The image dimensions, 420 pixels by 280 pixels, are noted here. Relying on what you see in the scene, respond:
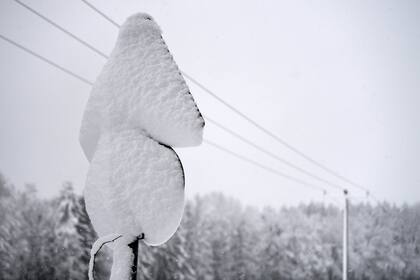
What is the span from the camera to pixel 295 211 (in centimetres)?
4378

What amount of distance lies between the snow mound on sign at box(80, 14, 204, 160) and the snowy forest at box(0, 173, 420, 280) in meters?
23.0

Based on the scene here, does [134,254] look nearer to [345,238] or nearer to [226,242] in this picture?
[345,238]

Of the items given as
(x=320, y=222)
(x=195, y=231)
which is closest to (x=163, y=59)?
(x=195, y=231)

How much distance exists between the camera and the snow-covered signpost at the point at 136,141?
1.56 metres

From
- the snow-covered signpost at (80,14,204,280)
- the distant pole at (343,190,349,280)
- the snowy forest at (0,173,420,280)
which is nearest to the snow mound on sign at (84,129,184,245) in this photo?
the snow-covered signpost at (80,14,204,280)

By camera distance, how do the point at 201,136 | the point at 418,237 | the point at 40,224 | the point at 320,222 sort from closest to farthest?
1. the point at 201,136
2. the point at 40,224
3. the point at 418,237
4. the point at 320,222

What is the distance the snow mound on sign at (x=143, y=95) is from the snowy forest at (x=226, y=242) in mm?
22972

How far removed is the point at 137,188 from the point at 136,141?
20 centimetres

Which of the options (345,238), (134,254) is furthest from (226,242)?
(134,254)

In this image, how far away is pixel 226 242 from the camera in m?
38.4

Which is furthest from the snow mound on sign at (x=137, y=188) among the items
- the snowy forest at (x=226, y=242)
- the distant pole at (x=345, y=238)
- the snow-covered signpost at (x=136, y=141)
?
the snowy forest at (x=226, y=242)

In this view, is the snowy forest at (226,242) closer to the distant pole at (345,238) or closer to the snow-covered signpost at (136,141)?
the distant pole at (345,238)

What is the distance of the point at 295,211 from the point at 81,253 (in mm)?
26653

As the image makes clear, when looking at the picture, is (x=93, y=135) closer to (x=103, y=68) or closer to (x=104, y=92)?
(x=104, y=92)
